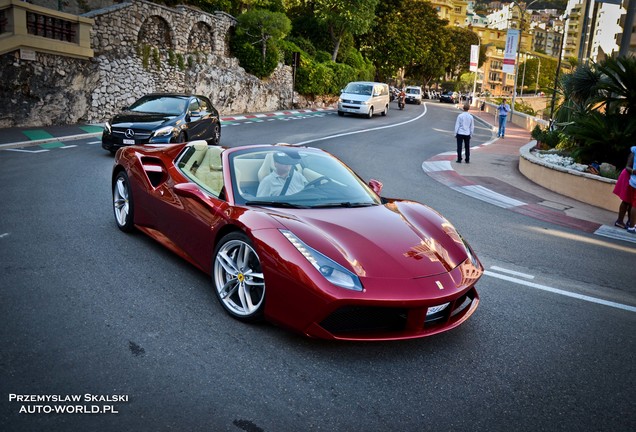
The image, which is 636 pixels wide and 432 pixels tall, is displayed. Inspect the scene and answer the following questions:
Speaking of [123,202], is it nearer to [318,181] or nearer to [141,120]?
[318,181]

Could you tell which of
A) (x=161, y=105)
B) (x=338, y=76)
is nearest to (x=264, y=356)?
(x=161, y=105)

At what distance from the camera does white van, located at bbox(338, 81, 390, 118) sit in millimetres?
31234

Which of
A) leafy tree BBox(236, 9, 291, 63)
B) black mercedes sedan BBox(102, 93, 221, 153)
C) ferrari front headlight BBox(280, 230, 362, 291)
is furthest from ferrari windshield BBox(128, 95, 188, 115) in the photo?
leafy tree BBox(236, 9, 291, 63)

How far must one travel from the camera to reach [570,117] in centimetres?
1505

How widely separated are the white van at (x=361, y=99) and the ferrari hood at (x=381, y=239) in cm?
2691

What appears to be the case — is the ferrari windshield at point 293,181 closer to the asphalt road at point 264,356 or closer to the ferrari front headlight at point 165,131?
the asphalt road at point 264,356

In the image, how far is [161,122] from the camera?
42.0 ft

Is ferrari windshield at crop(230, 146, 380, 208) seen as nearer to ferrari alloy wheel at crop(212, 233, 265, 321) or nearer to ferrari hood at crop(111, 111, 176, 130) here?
ferrari alloy wheel at crop(212, 233, 265, 321)

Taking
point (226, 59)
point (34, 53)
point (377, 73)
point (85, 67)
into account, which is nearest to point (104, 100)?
point (85, 67)

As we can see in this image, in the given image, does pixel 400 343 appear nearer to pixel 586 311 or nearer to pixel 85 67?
pixel 586 311

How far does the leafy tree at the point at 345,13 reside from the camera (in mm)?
43156

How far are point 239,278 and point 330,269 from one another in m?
0.86

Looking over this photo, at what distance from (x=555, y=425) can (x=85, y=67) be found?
20.1m

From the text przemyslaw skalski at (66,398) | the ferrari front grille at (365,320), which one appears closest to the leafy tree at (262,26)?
the ferrari front grille at (365,320)
